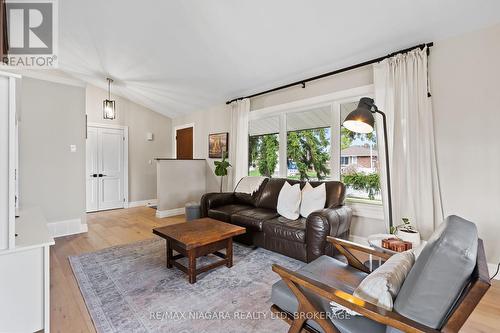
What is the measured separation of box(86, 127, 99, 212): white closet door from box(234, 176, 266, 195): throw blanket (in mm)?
3591

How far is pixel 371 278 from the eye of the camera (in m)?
1.12

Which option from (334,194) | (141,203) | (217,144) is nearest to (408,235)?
(334,194)

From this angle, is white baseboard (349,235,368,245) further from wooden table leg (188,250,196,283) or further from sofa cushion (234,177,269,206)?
wooden table leg (188,250,196,283)

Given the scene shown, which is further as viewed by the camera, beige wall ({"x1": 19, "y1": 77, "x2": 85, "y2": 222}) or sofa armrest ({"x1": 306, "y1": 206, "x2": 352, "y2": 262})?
beige wall ({"x1": 19, "y1": 77, "x2": 85, "y2": 222})

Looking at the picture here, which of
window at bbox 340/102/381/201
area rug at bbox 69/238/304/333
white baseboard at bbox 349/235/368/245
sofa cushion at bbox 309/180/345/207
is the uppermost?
window at bbox 340/102/381/201

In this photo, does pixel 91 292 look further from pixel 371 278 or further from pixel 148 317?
pixel 371 278

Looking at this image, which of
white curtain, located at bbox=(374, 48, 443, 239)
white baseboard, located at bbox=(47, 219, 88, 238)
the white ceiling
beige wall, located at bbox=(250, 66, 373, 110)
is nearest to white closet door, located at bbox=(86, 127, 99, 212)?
the white ceiling

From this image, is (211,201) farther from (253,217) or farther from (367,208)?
(367,208)

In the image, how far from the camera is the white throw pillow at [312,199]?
2.93 m

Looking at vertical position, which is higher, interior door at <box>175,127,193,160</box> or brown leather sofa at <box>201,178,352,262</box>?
interior door at <box>175,127,193,160</box>

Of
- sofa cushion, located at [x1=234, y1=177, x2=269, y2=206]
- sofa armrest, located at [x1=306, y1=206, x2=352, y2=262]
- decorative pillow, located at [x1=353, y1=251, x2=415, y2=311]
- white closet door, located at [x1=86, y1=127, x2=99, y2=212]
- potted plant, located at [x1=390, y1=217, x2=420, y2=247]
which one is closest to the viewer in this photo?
decorative pillow, located at [x1=353, y1=251, x2=415, y2=311]

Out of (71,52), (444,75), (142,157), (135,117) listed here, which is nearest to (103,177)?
(142,157)

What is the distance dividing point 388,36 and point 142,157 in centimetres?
573

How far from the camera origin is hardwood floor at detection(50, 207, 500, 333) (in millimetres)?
1679
